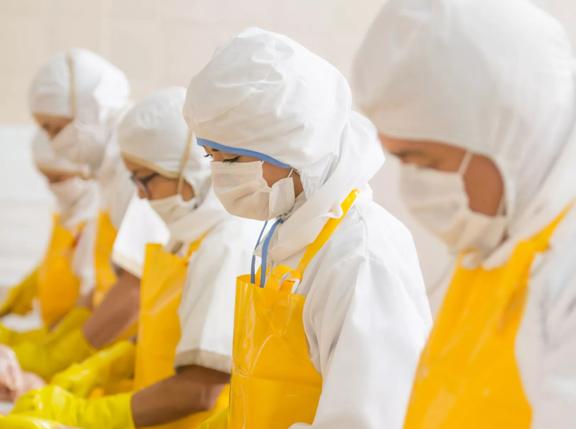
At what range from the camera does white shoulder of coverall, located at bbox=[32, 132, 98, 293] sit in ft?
10.6

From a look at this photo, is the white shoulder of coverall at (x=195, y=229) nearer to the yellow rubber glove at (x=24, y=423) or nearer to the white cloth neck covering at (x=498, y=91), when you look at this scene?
the yellow rubber glove at (x=24, y=423)

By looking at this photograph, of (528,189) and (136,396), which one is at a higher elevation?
(528,189)

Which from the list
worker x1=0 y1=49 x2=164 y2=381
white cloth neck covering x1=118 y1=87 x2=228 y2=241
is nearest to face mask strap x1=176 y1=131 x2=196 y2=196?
white cloth neck covering x1=118 y1=87 x2=228 y2=241

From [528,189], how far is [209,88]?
687mm

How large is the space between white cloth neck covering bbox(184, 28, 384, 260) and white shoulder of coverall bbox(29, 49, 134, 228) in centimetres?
144

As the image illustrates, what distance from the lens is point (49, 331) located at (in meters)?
3.21

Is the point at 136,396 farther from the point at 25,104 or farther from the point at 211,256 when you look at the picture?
the point at 25,104

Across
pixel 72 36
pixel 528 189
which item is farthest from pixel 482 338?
pixel 72 36

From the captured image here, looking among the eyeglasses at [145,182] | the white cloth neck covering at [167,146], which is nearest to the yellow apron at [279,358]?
the white cloth neck covering at [167,146]

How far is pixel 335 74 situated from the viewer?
1720 mm

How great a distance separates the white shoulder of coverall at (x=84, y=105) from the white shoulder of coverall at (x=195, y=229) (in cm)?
75

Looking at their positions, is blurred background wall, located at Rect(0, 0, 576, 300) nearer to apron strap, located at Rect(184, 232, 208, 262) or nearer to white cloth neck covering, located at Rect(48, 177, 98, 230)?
white cloth neck covering, located at Rect(48, 177, 98, 230)

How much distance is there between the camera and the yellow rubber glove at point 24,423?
187 cm

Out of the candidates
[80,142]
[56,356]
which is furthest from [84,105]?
[56,356]
